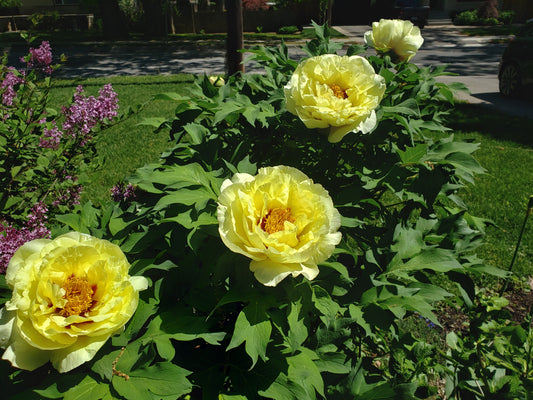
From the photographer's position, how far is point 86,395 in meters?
1.04

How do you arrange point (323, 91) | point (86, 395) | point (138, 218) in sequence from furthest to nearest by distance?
point (323, 91)
point (138, 218)
point (86, 395)

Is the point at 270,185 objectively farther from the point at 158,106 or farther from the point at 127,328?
the point at 158,106

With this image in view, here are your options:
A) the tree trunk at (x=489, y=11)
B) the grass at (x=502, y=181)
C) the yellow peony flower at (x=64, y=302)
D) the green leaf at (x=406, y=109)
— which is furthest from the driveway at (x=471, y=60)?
the yellow peony flower at (x=64, y=302)

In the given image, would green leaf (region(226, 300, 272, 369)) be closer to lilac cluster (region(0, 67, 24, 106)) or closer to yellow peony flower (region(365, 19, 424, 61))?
yellow peony flower (region(365, 19, 424, 61))

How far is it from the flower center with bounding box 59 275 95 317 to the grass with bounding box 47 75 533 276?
1.92m

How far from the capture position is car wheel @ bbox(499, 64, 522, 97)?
1072 cm

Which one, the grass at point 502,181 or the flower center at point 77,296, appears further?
the grass at point 502,181

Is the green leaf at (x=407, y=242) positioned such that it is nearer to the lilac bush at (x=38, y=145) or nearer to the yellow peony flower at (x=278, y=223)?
the yellow peony flower at (x=278, y=223)

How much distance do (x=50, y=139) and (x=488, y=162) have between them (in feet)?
19.7

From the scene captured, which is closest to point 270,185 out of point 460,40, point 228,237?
point 228,237

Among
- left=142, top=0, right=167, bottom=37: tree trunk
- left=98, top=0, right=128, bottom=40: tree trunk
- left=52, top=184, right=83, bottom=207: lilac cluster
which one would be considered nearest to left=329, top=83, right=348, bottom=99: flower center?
left=52, top=184, right=83, bottom=207: lilac cluster

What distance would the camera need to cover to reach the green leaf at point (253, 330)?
3.63ft

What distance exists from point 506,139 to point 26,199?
7.55 meters

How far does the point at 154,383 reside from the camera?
3.57 ft
